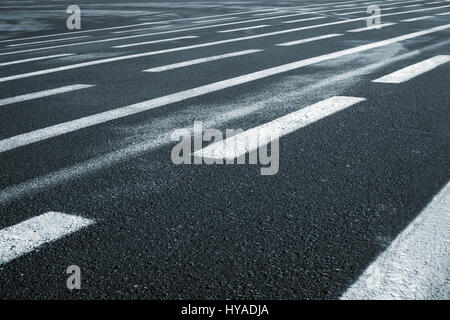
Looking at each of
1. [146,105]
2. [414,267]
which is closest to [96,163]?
[146,105]

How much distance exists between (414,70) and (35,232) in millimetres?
6343

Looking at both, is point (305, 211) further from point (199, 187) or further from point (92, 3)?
point (92, 3)

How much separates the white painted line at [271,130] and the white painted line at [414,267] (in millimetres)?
1708

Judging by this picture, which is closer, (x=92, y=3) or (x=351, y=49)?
(x=351, y=49)

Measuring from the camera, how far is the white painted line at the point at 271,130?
463 centimetres

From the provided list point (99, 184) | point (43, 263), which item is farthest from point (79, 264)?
point (99, 184)

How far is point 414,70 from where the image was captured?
8.16 metres

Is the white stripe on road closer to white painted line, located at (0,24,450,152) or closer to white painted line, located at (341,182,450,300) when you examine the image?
white painted line, located at (0,24,450,152)

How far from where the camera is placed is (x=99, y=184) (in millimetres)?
3951

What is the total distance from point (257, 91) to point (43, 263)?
453 cm

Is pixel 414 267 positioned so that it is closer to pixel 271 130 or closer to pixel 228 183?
pixel 228 183

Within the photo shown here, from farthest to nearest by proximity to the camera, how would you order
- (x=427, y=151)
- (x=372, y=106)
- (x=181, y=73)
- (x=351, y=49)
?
(x=351, y=49), (x=181, y=73), (x=372, y=106), (x=427, y=151)

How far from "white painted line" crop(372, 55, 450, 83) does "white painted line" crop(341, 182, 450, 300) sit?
4465mm

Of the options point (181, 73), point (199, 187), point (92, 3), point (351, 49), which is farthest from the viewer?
point (92, 3)
